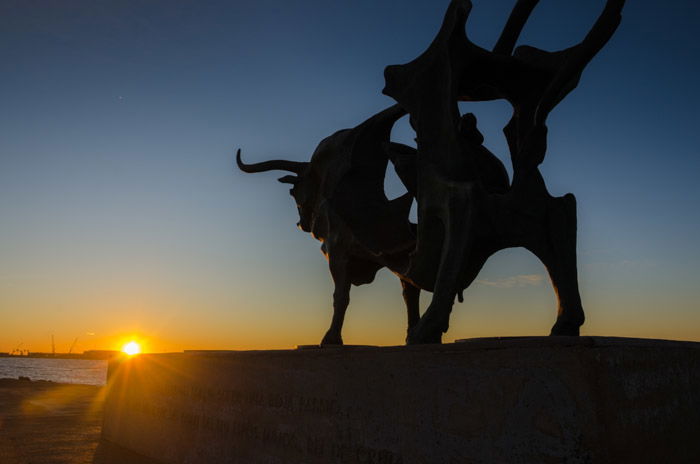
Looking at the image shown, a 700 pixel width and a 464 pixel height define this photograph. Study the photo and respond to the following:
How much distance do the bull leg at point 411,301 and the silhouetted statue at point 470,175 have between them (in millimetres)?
639

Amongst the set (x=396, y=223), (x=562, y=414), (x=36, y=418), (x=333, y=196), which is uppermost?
(x=333, y=196)

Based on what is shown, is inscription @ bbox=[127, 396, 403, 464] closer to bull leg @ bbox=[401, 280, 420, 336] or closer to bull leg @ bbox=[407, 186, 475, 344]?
bull leg @ bbox=[407, 186, 475, 344]

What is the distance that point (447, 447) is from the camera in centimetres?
310

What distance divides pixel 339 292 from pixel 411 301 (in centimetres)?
84

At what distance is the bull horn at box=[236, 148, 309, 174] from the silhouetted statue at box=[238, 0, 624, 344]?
1.70 metres

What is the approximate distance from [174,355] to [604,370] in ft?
16.6

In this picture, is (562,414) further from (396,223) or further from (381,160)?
(381,160)

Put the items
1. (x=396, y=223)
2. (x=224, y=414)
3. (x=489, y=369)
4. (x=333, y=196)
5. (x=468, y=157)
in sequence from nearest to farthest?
(x=489, y=369) → (x=468, y=157) → (x=224, y=414) → (x=396, y=223) → (x=333, y=196)

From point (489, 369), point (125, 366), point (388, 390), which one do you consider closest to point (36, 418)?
point (125, 366)

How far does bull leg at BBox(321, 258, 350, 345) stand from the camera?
19.7ft

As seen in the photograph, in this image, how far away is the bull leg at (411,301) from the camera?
6359 mm

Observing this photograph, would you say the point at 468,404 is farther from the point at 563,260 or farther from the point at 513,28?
A: the point at 513,28

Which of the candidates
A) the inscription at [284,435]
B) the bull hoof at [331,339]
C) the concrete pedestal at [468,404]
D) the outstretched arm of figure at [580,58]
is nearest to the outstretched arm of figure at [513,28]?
the outstretched arm of figure at [580,58]

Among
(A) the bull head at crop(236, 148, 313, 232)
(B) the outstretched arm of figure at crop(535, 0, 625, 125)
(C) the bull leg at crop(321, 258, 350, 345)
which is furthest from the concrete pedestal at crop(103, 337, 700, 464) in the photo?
(A) the bull head at crop(236, 148, 313, 232)
